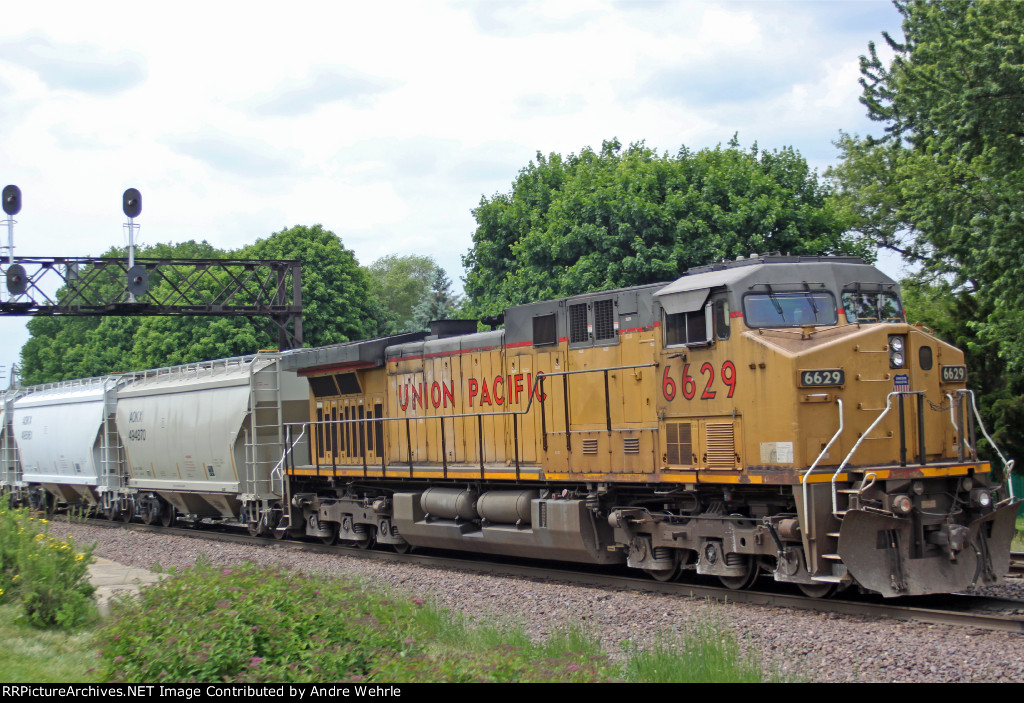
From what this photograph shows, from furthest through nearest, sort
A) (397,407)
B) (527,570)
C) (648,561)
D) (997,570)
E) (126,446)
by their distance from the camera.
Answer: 1. (126,446)
2. (397,407)
3. (527,570)
4. (648,561)
5. (997,570)

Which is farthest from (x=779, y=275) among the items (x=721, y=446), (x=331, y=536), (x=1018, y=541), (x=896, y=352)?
(x=331, y=536)

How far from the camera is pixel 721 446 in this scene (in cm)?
1037

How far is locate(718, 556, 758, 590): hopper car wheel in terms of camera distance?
1066cm

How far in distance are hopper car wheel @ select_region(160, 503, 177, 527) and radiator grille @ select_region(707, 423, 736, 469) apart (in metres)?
16.6

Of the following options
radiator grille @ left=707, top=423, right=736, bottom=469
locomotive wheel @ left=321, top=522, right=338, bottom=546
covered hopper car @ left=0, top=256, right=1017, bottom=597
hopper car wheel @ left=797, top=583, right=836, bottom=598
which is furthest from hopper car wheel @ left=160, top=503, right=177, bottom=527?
hopper car wheel @ left=797, top=583, right=836, bottom=598

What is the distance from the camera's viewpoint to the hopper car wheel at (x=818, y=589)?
9.94 m

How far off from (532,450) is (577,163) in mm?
25166

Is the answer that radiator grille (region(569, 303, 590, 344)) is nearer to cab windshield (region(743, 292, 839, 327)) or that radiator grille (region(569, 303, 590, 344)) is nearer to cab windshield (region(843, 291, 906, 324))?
cab windshield (region(743, 292, 839, 327))

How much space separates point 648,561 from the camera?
11609 mm

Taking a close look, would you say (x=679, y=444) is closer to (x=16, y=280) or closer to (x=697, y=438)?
(x=697, y=438)

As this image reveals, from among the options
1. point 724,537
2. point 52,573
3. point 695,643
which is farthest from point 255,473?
point 695,643

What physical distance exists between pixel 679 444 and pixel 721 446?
0.62 meters

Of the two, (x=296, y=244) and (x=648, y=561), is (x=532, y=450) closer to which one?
(x=648, y=561)

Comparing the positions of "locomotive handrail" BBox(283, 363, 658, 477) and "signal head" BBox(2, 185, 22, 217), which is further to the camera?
"signal head" BBox(2, 185, 22, 217)
